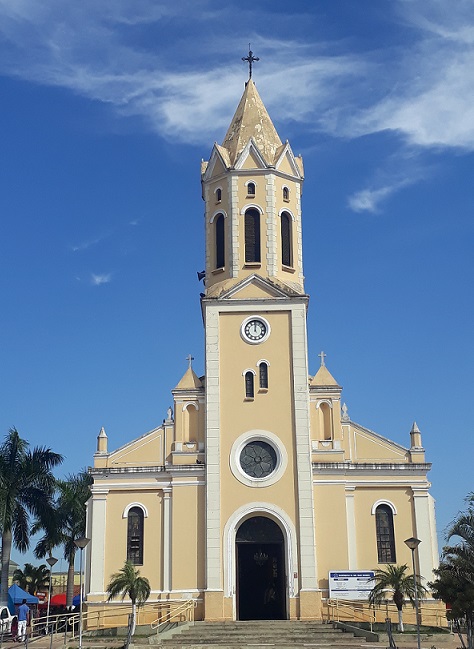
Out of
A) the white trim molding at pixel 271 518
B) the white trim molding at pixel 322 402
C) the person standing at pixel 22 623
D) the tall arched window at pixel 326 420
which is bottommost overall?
the person standing at pixel 22 623

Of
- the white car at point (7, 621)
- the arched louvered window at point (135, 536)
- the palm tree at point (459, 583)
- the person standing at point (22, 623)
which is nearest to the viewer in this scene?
the palm tree at point (459, 583)

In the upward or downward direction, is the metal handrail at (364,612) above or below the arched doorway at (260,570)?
below

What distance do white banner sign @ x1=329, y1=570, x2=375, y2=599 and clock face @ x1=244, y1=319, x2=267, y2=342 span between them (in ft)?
34.1

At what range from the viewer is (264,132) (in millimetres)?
41188

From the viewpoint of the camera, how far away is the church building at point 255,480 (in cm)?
3512

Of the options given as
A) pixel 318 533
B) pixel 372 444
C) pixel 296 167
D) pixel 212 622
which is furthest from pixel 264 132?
pixel 212 622

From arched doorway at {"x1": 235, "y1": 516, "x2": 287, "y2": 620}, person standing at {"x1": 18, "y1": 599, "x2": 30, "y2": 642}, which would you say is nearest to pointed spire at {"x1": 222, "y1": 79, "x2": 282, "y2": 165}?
arched doorway at {"x1": 235, "y1": 516, "x2": 287, "y2": 620}

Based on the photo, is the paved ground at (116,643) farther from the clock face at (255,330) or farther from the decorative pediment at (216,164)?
the decorative pediment at (216,164)

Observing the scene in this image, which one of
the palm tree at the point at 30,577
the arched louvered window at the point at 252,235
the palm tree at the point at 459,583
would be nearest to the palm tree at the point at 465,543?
the palm tree at the point at 459,583

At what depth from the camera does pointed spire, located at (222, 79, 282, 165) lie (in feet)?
133

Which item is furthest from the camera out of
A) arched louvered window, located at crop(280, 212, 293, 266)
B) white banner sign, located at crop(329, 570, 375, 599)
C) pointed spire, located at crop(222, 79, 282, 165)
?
pointed spire, located at crop(222, 79, 282, 165)

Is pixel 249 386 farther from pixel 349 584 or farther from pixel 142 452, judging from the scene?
pixel 349 584

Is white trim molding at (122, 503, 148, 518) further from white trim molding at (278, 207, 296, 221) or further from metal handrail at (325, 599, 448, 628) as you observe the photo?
white trim molding at (278, 207, 296, 221)

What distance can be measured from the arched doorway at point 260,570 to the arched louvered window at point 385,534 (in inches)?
161
